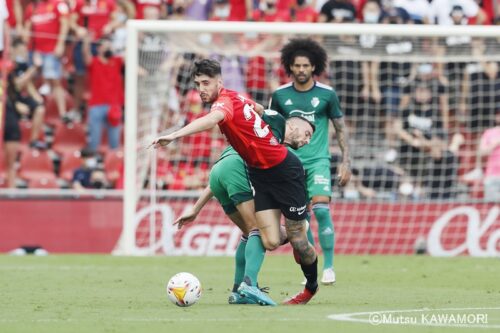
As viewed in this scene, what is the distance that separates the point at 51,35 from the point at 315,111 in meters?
9.66

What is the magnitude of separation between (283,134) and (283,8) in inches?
471

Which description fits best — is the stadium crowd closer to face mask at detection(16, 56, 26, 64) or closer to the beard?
face mask at detection(16, 56, 26, 64)

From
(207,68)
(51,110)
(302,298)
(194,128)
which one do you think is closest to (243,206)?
(302,298)

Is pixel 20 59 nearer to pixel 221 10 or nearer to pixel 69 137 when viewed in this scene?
pixel 69 137

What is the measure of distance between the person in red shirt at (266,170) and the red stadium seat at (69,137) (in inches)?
468

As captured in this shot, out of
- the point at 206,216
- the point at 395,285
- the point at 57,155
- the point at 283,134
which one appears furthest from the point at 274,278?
the point at 57,155

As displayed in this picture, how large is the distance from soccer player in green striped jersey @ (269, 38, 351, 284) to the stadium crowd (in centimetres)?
611

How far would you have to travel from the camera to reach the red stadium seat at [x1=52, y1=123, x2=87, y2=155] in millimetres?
21719

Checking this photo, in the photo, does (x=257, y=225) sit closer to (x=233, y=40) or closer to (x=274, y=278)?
(x=274, y=278)

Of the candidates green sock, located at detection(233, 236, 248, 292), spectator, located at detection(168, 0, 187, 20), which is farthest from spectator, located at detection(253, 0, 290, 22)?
green sock, located at detection(233, 236, 248, 292)

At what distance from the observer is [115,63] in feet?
71.0

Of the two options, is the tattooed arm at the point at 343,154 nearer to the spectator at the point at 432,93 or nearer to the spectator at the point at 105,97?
the spectator at the point at 432,93

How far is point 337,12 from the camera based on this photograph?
70.2 feet

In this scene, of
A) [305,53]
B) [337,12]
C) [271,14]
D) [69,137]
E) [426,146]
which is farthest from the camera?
[271,14]
